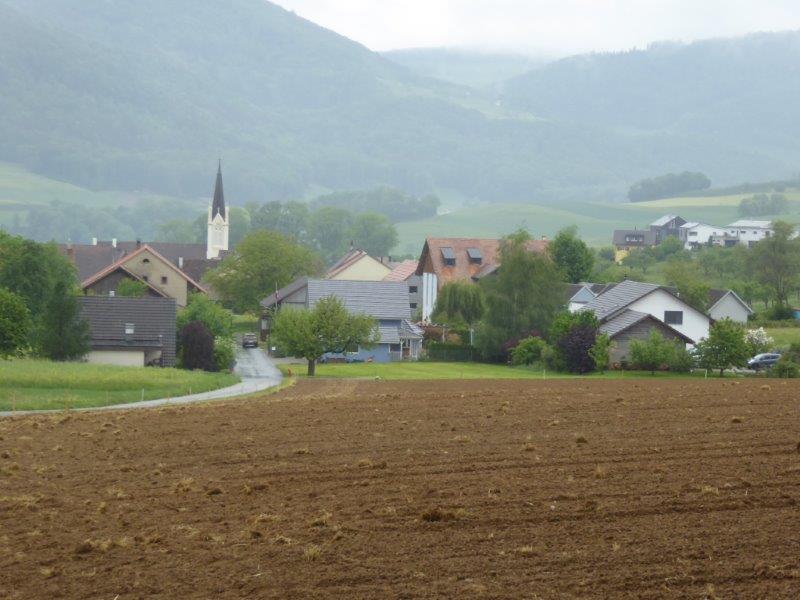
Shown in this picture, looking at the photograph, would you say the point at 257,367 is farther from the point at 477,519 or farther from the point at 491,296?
the point at 477,519

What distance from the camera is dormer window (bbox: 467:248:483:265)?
114m

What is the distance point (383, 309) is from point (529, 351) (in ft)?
55.4

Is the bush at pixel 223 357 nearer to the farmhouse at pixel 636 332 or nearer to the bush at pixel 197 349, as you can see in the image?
the bush at pixel 197 349

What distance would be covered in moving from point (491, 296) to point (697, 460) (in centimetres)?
6000

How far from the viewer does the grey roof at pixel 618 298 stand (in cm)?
7744

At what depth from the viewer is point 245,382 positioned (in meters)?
60.3

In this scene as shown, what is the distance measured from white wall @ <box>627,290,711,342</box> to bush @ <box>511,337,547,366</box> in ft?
19.3

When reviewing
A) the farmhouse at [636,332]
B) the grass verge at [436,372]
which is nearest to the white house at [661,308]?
the farmhouse at [636,332]

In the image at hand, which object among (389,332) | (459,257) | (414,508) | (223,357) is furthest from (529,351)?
(414,508)

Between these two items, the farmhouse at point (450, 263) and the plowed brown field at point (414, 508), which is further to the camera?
the farmhouse at point (450, 263)

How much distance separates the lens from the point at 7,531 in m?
19.2

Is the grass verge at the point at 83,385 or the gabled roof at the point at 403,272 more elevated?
the gabled roof at the point at 403,272

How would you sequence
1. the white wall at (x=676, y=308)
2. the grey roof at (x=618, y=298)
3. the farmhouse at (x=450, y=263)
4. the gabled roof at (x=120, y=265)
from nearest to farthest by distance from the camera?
1. the grey roof at (x=618, y=298)
2. the white wall at (x=676, y=308)
3. the gabled roof at (x=120, y=265)
4. the farmhouse at (x=450, y=263)

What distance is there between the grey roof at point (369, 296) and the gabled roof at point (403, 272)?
88.3 feet
